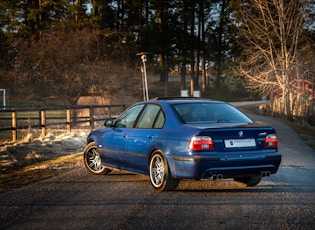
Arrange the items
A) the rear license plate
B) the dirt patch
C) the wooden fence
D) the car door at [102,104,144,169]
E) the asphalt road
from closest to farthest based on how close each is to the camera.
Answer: the asphalt road, the rear license plate, the car door at [102,104,144,169], the dirt patch, the wooden fence

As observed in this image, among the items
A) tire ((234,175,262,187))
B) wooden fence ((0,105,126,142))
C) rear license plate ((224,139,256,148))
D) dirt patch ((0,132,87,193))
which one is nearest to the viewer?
rear license plate ((224,139,256,148))

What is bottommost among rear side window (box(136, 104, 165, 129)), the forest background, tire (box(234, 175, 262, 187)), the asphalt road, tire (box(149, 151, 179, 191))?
the asphalt road

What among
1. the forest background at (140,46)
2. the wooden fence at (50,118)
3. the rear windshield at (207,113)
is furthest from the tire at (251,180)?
the forest background at (140,46)

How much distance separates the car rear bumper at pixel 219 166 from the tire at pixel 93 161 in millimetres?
2952

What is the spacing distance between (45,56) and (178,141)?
30.0m

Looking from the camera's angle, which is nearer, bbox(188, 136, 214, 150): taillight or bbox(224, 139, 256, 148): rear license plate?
bbox(188, 136, 214, 150): taillight

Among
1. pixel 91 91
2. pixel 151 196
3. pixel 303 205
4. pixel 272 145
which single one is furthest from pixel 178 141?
pixel 91 91

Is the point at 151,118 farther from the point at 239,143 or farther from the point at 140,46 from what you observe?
the point at 140,46

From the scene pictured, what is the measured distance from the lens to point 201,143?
7949 mm

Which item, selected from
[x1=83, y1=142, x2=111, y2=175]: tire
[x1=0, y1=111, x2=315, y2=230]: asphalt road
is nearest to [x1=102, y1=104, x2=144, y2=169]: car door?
[x1=0, y1=111, x2=315, y2=230]: asphalt road

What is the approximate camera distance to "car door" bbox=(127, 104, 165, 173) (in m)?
8.91

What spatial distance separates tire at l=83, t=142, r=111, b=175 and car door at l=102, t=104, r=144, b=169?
0.56 meters

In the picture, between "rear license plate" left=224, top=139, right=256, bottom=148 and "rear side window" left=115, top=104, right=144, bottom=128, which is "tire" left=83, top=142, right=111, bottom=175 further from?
"rear license plate" left=224, top=139, right=256, bottom=148

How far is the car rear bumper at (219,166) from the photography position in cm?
793
